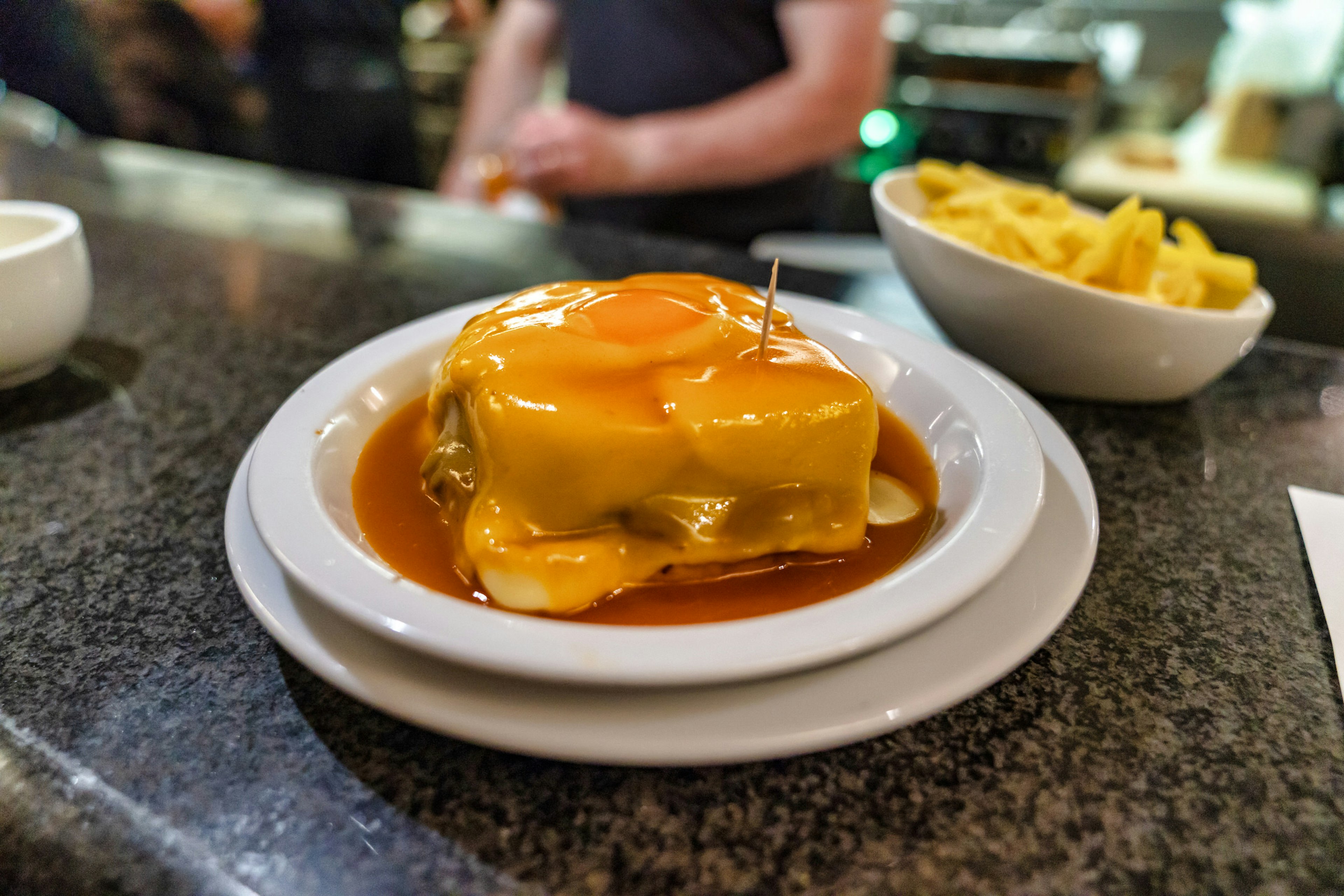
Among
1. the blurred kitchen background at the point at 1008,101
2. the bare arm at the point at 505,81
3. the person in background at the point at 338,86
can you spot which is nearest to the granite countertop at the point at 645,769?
the bare arm at the point at 505,81

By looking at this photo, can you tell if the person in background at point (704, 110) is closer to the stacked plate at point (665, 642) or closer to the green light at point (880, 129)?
the green light at point (880, 129)

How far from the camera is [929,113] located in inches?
135

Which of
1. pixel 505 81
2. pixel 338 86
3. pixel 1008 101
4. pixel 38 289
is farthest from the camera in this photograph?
pixel 1008 101

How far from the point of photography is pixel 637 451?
0.57 meters

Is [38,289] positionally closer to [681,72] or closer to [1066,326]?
[1066,326]

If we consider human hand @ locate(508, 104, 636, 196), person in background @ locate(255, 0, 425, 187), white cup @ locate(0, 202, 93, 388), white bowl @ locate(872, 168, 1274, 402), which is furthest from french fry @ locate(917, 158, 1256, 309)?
person in background @ locate(255, 0, 425, 187)

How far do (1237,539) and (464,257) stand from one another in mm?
1281

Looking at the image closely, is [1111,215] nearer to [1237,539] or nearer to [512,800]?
[1237,539]

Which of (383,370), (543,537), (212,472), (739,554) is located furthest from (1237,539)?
(212,472)

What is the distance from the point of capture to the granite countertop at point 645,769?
463 millimetres

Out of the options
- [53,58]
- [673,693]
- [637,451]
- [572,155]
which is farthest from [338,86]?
[673,693]

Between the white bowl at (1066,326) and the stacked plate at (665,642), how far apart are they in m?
0.37

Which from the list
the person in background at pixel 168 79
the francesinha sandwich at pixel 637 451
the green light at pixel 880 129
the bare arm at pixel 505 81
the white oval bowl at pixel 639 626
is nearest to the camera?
the white oval bowl at pixel 639 626

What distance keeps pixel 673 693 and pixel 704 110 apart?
1.88 meters
